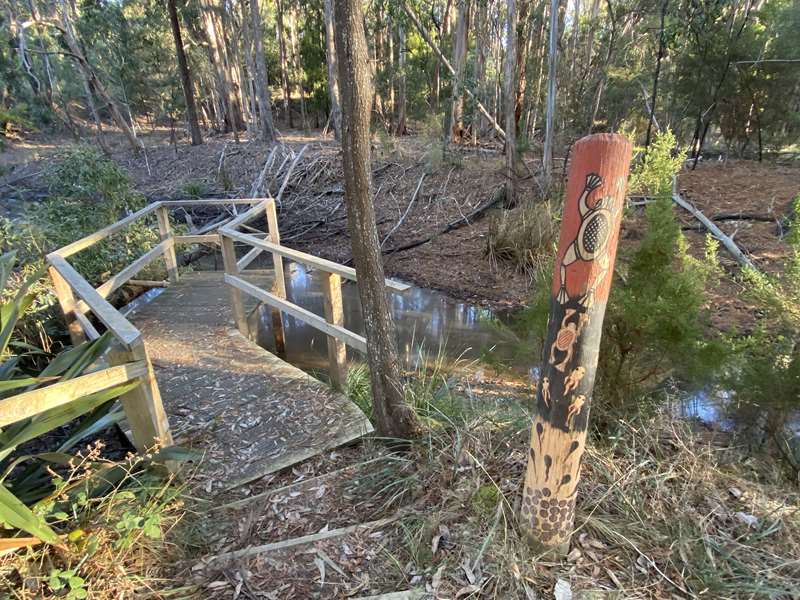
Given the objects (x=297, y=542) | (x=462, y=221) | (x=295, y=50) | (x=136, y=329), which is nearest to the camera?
(x=297, y=542)

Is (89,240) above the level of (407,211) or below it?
above

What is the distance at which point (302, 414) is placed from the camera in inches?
141

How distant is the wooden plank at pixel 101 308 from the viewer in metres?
2.47

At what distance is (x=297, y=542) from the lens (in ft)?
7.51

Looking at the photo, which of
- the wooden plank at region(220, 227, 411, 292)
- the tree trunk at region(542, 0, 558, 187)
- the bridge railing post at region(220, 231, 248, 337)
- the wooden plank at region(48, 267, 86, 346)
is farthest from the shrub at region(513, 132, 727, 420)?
the tree trunk at region(542, 0, 558, 187)

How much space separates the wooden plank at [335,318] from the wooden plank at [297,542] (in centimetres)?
160

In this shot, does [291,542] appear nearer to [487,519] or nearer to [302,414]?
[487,519]

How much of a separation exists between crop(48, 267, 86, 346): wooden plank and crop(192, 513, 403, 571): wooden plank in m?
2.80

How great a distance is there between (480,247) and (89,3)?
21.0 meters

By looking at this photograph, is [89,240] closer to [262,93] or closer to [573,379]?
[573,379]

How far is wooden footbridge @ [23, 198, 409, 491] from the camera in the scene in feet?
8.53

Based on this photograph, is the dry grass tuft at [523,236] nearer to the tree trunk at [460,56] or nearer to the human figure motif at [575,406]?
the tree trunk at [460,56]

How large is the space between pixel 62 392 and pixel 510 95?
8752mm

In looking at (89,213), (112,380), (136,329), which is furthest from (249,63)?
(112,380)
